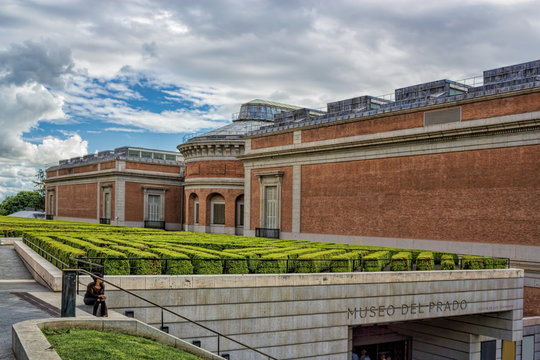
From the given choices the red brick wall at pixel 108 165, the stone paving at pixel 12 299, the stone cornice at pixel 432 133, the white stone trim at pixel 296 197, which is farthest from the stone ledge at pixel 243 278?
the red brick wall at pixel 108 165

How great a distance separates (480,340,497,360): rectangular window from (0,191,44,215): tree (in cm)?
10857

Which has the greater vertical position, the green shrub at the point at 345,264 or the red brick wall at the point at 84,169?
the red brick wall at the point at 84,169

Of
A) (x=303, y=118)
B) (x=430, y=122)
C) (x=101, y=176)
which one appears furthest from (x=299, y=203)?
(x=101, y=176)

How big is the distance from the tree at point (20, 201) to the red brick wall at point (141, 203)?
69045mm

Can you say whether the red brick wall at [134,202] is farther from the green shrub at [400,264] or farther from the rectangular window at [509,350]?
the rectangular window at [509,350]

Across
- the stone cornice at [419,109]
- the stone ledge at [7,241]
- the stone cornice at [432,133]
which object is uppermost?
the stone cornice at [419,109]

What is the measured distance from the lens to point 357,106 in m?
33.3

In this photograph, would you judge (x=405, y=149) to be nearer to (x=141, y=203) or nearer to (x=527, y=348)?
(x=527, y=348)

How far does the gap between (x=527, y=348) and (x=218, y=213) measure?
28837 millimetres

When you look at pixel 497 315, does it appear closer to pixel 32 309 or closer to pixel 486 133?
pixel 486 133

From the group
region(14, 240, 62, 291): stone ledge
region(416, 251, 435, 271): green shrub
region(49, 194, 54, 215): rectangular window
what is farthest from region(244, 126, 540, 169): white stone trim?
region(49, 194, 54, 215): rectangular window

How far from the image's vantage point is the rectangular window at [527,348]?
22859 millimetres

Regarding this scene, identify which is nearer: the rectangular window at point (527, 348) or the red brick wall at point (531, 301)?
the rectangular window at point (527, 348)

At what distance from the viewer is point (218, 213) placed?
46.7 metres
